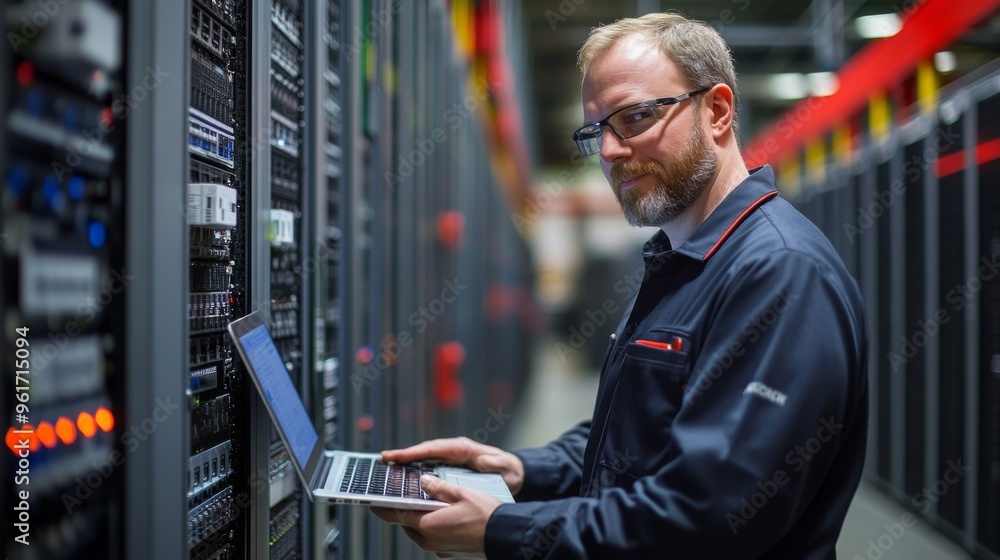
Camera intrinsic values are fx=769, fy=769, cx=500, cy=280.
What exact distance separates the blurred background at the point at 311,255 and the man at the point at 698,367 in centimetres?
36

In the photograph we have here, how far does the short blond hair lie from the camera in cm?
140

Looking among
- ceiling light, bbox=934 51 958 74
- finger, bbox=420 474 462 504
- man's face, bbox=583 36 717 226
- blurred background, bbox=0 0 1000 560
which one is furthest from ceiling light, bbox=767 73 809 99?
finger, bbox=420 474 462 504

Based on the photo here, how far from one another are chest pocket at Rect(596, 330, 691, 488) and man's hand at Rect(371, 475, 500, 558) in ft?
0.73

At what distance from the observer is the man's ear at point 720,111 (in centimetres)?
142

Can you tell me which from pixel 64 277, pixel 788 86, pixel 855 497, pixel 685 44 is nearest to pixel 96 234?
pixel 64 277

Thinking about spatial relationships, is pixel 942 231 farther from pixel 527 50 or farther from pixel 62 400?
pixel 527 50

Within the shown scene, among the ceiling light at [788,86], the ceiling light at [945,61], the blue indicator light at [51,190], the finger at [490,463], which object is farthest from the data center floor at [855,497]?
the ceiling light at [788,86]

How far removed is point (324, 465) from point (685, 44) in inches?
40.3

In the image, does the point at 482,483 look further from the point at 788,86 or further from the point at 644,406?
the point at 788,86

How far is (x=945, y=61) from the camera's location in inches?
171

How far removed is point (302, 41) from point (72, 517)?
116 centimetres

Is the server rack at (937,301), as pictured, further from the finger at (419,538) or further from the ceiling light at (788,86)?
the ceiling light at (788,86)

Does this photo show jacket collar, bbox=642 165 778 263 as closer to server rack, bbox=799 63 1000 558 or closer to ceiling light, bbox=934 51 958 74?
server rack, bbox=799 63 1000 558

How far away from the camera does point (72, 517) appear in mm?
905
